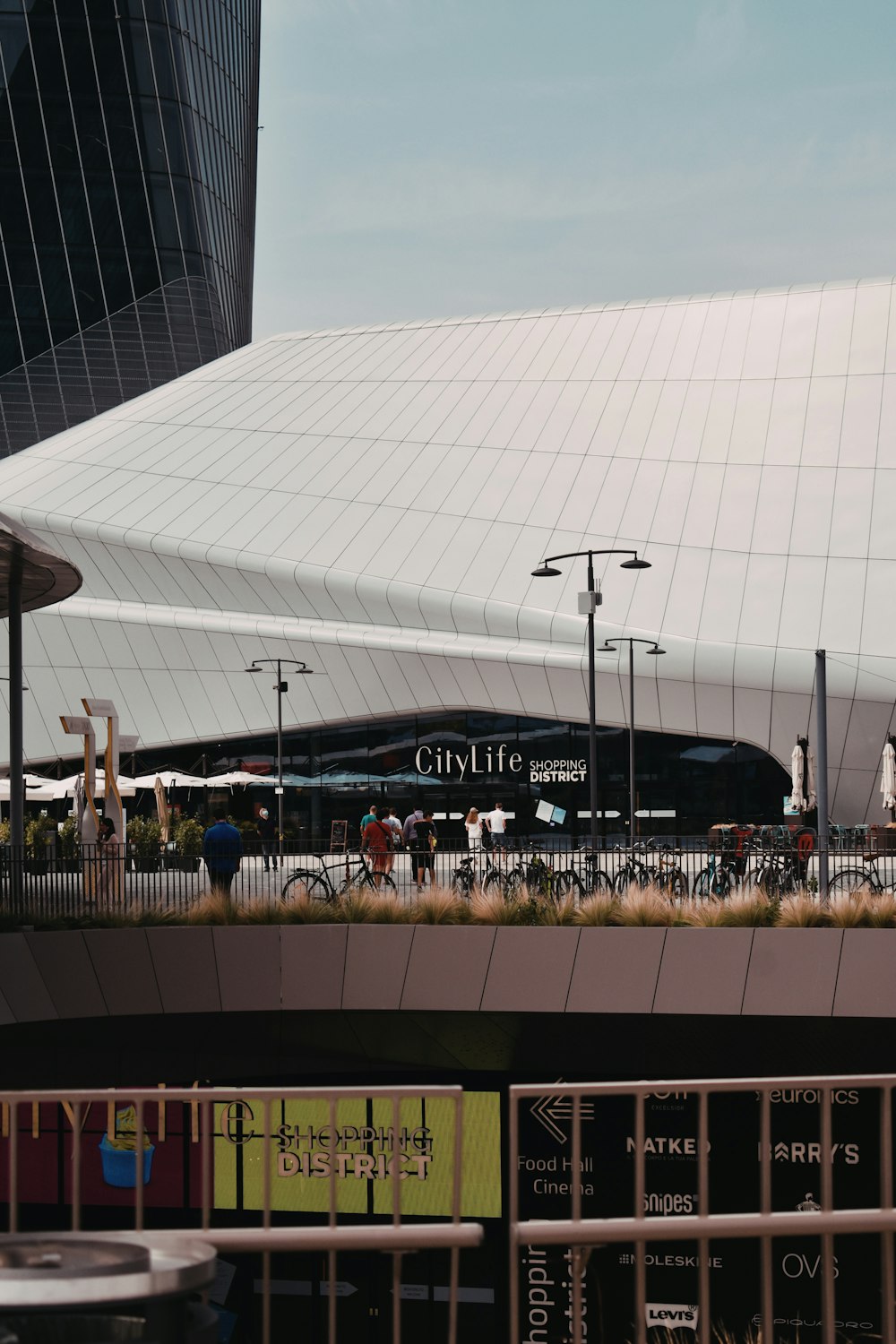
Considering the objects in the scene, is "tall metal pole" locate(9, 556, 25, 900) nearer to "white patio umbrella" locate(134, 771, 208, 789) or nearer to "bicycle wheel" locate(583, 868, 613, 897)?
"bicycle wheel" locate(583, 868, 613, 897)

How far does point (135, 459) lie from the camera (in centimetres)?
5291

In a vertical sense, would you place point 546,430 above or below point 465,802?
above

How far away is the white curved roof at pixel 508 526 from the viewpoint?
41.8 meters

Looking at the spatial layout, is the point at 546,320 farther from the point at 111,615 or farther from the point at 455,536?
the point at 111,615

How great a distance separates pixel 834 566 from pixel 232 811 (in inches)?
813

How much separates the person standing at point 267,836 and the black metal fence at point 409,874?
0.05 meters

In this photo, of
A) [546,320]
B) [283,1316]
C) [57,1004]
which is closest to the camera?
[57,1004]

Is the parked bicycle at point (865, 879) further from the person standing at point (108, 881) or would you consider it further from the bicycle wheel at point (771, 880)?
the person standing at point (108, 881)

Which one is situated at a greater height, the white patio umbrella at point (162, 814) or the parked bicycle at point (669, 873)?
the white patio umbrella at point (162, 814)

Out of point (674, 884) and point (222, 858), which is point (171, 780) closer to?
point (222, 858)

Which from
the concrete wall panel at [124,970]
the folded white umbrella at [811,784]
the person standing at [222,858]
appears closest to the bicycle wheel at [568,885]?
the person standing at [222,858]

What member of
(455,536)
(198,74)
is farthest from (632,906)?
(198,74)

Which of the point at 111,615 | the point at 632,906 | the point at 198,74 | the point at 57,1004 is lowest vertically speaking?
the point at 57,1004

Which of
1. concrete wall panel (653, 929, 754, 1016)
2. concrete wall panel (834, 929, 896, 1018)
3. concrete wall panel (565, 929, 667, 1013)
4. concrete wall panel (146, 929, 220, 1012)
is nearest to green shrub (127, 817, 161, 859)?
concrete wall panel (146, 929, 220, 1012)
